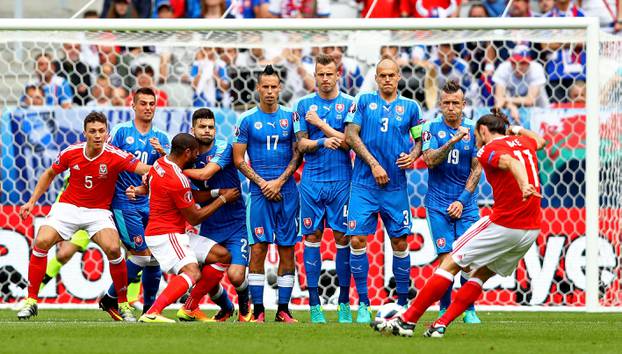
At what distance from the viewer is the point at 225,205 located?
1105 centimetres

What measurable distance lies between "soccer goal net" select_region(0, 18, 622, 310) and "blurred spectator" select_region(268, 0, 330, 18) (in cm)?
265

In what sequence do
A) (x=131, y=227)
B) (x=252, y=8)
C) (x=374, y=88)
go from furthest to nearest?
(x=252, y=8) → (x=374, y=88) → (x=131, y=227)

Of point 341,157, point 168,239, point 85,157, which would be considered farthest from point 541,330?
point 85,157

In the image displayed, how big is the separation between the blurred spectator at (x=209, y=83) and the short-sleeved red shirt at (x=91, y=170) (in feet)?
11.7

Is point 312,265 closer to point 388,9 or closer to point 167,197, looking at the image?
point 167,197

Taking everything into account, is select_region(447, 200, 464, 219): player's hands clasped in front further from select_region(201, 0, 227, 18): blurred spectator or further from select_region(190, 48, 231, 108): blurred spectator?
select_region(201, 0, 227, 18): blurred spectator

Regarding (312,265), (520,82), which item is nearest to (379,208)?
(312,265)

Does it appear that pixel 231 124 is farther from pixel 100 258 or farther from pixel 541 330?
pixel 541 330

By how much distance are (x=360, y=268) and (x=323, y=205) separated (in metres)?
0.65

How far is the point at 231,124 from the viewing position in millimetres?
13797

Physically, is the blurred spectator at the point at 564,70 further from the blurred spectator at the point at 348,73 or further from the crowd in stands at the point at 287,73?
the blurred spectator at the point at 348,73

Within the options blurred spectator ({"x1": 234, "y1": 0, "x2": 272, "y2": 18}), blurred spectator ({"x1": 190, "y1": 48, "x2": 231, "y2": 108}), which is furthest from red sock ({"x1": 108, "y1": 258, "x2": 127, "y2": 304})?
blurred spectator ({"x1": 234, "y1": 0, "x2": 272, "y2": 18})

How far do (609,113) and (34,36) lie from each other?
252 inches

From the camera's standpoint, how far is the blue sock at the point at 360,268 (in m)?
10.9
